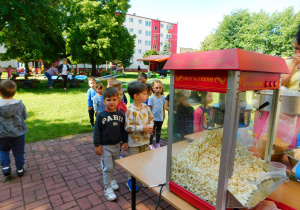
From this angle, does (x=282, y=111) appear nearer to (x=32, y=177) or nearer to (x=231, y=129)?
(x=231, y=129)

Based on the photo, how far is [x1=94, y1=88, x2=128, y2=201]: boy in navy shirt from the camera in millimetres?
2498

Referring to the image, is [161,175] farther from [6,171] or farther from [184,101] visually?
[6,171]

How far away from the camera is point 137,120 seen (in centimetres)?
267

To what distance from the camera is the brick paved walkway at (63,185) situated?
2.53 meters

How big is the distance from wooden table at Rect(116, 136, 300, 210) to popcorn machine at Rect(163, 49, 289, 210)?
1.7 inches

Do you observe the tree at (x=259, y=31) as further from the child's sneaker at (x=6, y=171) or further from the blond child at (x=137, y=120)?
the child's sneaker at (x=6, y=171)

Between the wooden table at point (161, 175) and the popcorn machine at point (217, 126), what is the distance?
0.04 m

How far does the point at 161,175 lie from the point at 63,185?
2.00 metres

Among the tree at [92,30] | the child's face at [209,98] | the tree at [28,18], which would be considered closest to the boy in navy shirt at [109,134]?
the child's face at [209,98]

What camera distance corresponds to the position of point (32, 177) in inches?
123

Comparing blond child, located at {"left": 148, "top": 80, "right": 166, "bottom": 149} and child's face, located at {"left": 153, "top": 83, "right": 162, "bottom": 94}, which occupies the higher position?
child's face, located at {"left": 153, "top": 83, "right": 162, "bottom": 94}

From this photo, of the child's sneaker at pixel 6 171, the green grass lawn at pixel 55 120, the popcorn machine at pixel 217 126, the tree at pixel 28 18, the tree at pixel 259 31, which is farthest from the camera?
the tree at pixel 259 31

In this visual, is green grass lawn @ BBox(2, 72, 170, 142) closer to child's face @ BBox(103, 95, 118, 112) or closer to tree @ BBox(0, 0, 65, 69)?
child's face @ BBox(103, 95, 118, 112)

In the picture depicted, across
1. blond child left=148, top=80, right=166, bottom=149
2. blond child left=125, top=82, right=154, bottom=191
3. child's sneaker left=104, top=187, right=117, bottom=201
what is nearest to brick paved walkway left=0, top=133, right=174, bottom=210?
child's sneaker left=104, top=187, right=117, bottom=201
